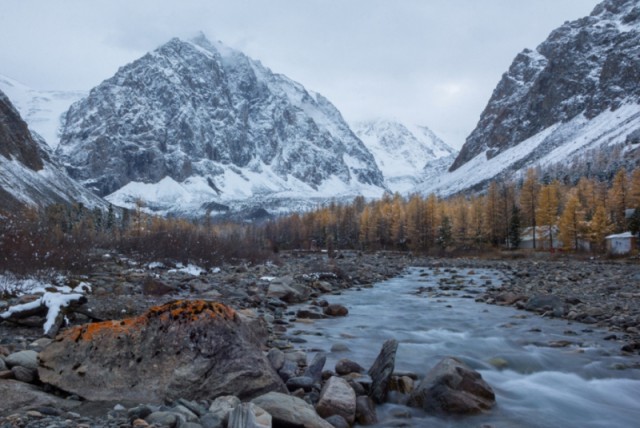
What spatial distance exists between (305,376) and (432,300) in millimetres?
15695

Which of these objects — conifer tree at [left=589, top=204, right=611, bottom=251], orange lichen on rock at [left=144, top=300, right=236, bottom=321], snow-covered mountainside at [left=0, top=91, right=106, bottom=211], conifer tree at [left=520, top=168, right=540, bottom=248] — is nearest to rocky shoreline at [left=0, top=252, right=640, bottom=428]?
orange lichen on rock at [left=144, top=300, right=236, bottom=321]

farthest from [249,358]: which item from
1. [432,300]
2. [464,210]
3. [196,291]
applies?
[464,210]

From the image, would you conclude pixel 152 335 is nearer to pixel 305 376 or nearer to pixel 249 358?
pixel 249 358

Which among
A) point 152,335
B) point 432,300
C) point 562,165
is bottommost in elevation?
point 432,300

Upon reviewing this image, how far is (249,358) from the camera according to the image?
24.3ft

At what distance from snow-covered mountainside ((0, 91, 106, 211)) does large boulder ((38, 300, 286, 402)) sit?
129 m

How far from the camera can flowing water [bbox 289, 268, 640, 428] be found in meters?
8.12

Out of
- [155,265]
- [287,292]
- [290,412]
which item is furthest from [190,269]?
[290,412]

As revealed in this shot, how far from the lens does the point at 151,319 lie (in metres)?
7.35

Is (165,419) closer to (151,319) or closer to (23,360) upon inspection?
(151,319)

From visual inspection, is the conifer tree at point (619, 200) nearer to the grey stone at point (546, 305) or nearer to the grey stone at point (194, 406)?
the grey stone at point (546, 305)

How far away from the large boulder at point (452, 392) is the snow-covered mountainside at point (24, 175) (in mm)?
131058

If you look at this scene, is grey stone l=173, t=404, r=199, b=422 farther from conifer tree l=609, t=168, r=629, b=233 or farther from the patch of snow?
conifer tree l=609, t=168, r=629, b=233

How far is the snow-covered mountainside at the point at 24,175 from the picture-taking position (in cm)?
13138
